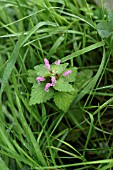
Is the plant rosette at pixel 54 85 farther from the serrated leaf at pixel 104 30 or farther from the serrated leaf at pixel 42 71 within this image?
the serrated leaf at pixel 104 30

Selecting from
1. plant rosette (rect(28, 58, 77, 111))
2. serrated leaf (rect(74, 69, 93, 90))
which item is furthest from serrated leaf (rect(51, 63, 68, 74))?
serrated leaf (rect(74, 69, 93, 90))

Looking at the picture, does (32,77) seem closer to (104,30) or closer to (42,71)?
(42,71)

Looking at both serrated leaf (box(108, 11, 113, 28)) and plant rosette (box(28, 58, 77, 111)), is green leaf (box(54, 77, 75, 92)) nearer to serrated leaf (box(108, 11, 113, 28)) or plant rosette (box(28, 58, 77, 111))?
plant rosette (box(28, 58, 77, 111))

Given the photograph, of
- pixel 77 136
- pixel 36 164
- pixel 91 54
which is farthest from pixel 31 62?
pixel 36 164

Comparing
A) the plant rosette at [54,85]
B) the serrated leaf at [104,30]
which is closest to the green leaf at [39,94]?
the plant rosette at [54,85]

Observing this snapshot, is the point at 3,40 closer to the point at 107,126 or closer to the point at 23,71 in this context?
the point at 23,71
